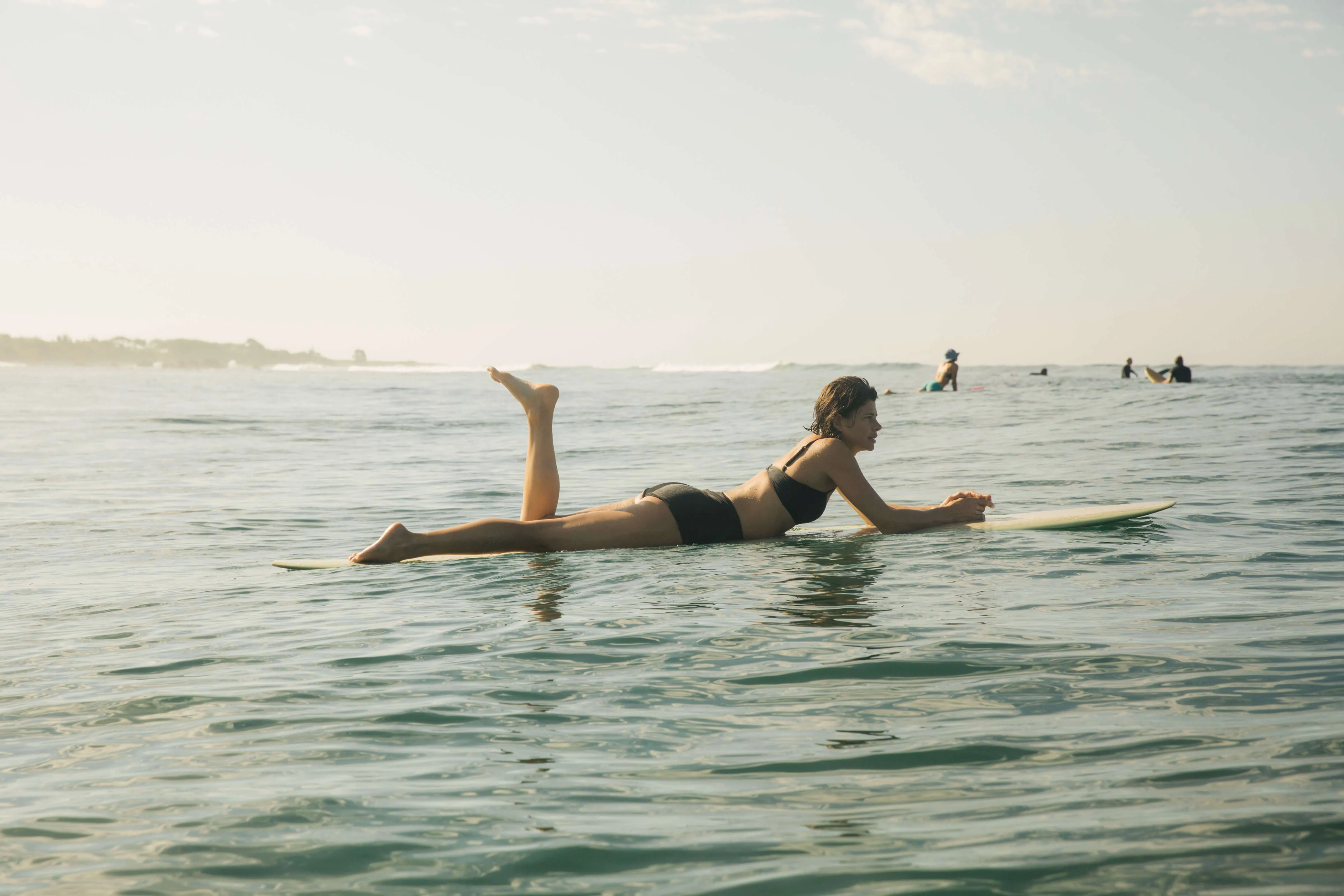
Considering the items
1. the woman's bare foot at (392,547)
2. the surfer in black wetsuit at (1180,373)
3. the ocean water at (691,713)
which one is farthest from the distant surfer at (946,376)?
the woman's bare foot at (392,547)

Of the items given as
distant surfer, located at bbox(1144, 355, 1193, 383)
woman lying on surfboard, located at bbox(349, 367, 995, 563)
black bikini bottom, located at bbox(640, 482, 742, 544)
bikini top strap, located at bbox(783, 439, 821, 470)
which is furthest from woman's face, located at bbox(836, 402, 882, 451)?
distant surfer, located at bbox(1144, 355, 1193, 383)

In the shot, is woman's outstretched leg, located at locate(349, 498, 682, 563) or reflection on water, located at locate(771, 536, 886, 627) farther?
woman's outstretched leg, located at locate(349, 498, 682, 563)

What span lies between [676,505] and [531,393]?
1.43 m

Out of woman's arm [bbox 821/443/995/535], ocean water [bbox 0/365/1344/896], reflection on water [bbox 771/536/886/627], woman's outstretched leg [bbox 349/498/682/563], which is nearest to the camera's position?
ocean water [bbox 0/365/1344/896]

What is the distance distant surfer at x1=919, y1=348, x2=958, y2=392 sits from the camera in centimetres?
3578

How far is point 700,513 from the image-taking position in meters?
7.73

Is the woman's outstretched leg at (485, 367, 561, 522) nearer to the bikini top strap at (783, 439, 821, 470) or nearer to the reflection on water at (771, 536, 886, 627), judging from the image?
the bikini top strap at (783, 439, 821, 470)

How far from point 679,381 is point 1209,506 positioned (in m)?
60.8

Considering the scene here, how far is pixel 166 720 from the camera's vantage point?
163 inches

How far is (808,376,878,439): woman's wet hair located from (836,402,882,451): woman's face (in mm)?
24

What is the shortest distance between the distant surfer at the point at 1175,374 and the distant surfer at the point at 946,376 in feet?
27.1

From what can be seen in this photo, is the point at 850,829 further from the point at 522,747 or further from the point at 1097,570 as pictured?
the point at 1097,570

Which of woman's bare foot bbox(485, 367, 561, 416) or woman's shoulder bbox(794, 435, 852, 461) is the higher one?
woman's bare foot bbox(485, 367, 561, 416)

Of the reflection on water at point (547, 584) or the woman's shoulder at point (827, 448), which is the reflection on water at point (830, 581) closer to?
the woman's shoulder at point (827, 448)
